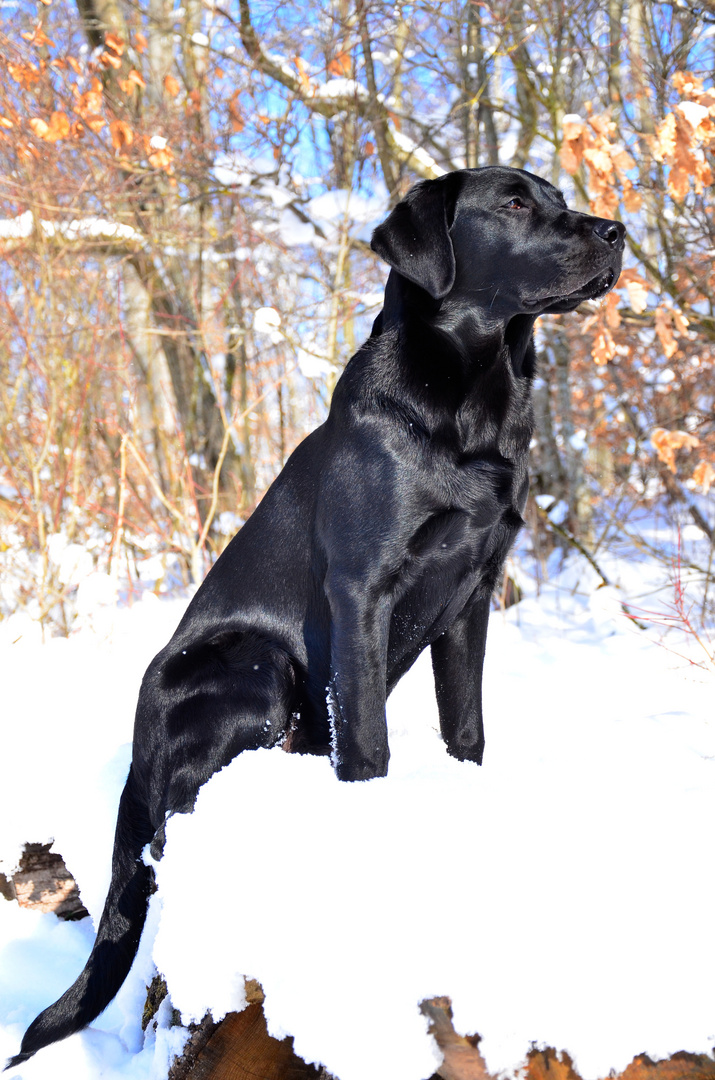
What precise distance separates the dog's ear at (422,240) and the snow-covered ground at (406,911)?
1.09 metres

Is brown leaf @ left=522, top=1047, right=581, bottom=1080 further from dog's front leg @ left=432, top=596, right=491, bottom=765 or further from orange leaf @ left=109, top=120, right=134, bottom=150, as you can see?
orange leaf @ left=109, top=120, right=134, bottom=150

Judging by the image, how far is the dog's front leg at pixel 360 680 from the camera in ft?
5.64

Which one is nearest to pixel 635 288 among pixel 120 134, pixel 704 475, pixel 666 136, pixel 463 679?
pixel 666 136

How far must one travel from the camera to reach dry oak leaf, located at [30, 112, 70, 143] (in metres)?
4.18

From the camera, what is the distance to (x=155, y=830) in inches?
72.4

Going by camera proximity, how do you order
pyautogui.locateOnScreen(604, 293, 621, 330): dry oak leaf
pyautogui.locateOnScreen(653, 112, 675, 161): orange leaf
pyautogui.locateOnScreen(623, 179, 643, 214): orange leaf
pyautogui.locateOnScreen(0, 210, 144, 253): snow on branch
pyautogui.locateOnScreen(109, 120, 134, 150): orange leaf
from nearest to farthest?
pyautogui.locateOnScreen(653, 112, 675, 161): orange leaf → pyautogui.locateOnScreen(623, 179, 643, 214): orange leaf → pyautogui.locateOnScreen(604, 293, 621, 330): dry oak leaf → pyautogui.locateOnScreen(0, 210, 144, 253): snow on branch → pyautogui.locateOnScreen(109, 120, 134, 150): orange leaf

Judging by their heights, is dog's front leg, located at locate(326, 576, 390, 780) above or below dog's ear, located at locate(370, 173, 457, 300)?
below

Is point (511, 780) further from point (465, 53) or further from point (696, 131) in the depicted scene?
point (465, 53)

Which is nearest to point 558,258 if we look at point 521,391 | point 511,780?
point 521,391

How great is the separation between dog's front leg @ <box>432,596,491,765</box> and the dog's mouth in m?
0.73

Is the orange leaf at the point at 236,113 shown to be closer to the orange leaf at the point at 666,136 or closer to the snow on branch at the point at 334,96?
the snow on branch at the point at 334,96

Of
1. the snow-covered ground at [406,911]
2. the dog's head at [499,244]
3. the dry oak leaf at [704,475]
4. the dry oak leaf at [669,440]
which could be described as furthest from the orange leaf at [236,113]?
the snow-covered ground at [406,911]

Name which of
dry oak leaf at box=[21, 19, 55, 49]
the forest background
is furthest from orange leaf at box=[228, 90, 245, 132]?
dry oak leaf at box=[21, 19, 55, 49]

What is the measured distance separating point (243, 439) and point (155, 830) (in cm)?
506
